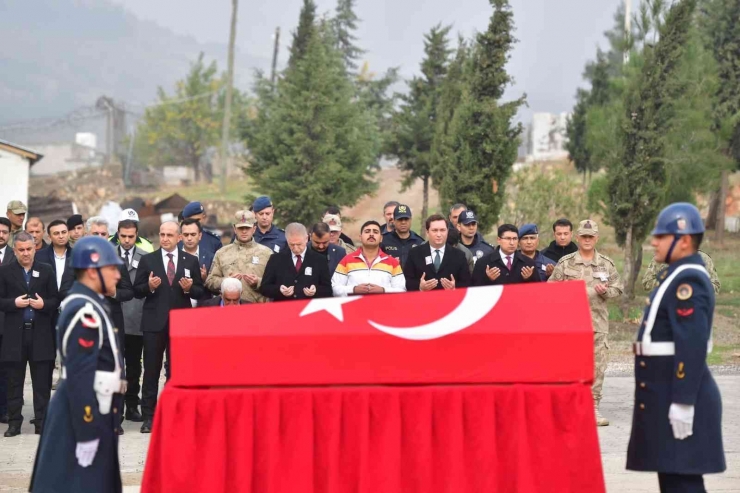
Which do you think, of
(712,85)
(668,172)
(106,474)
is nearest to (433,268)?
(106,474)

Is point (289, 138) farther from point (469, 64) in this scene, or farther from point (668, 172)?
point (668, 172)

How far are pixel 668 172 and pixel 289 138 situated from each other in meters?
15.2

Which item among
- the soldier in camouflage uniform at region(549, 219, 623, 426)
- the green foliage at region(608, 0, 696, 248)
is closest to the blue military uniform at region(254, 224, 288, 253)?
the soldier in camouflage uniform at region(549, 219, 623, 426)

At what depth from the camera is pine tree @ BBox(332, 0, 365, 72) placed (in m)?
63.4

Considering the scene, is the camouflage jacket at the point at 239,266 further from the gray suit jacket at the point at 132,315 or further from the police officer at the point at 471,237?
the police officer at the point at 471,237

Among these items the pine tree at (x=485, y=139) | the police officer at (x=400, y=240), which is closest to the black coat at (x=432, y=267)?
the police officer at (x=400, y=240)

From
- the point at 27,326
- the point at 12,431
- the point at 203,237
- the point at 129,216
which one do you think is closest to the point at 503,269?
the point at 203,237

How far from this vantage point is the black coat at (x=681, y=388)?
19.0 feet

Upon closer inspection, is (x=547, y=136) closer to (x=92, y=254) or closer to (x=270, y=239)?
(x=270, y=239)

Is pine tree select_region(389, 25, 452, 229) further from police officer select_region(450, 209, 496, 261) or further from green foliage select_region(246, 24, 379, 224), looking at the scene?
police officer select_region(450, 209, 496, 261)

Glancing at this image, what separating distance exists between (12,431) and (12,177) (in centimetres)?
2031

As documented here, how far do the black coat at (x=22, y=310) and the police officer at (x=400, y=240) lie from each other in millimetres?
3655

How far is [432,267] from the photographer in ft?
33.1

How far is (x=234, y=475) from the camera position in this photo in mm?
5961
